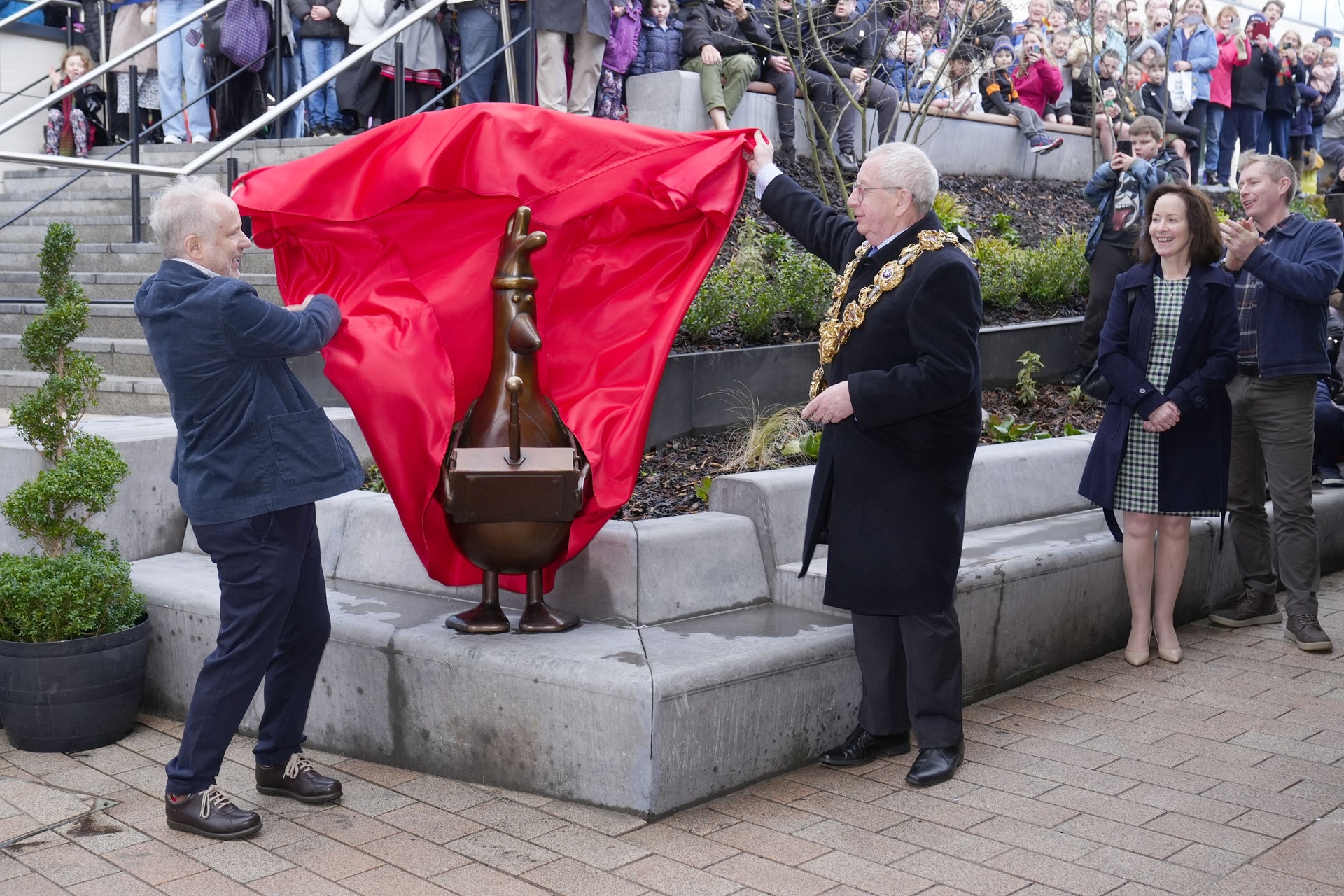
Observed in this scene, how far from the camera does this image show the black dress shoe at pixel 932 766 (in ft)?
14.3

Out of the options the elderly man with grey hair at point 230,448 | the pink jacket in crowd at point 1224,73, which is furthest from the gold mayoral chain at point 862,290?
the pink jacket in crowd at point 1224,73

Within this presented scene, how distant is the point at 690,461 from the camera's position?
Answer: 6.56m

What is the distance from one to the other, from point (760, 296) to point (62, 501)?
406cm

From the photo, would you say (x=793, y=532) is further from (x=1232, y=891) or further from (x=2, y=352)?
(x=2, y=352)

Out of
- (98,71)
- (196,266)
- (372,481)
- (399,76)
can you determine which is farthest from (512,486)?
(98,71)

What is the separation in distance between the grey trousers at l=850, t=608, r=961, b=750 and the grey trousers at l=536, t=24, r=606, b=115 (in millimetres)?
5641

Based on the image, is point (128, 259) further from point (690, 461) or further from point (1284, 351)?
point (1284, 351)

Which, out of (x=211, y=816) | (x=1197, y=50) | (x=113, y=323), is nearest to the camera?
(x=211, y=816)

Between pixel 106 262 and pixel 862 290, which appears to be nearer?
pixel 862 290

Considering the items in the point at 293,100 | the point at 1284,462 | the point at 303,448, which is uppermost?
the point at 293,100

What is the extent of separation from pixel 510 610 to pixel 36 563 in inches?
64.7

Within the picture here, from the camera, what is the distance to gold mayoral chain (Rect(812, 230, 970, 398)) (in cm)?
426

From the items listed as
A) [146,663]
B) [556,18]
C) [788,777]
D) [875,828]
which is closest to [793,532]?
[788,777]

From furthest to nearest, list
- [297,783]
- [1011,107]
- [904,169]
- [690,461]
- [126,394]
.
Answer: [1011,107], [126,394], [690,461], [904,169], [297,783]
